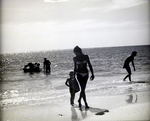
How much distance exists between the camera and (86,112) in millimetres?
5711

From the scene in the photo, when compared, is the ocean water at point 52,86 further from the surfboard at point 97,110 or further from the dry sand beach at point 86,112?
the surfboard at point 97,110

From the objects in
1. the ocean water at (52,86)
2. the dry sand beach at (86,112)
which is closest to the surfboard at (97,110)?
the dry sand beach at (86,112)

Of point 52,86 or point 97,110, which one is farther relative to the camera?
point 52,86

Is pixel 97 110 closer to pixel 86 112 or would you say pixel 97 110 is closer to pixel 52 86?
pixel 86 112

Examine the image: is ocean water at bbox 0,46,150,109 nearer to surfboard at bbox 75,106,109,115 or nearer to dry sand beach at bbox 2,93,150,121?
dry sand beach at bbox 2,93,150,121

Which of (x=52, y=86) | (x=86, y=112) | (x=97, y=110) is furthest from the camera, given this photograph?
(x=52, y=86)

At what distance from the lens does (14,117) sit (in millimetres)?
5680

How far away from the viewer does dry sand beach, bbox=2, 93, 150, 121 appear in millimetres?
5094

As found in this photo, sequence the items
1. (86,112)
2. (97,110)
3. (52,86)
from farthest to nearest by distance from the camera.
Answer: (52,86)
(97,110)
(86,112)

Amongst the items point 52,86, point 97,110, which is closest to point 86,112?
point 97,110

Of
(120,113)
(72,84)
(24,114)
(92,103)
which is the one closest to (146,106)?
(120,113)

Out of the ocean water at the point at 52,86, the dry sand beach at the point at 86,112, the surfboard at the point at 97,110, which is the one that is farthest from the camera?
the ocean water at the point at 52,86

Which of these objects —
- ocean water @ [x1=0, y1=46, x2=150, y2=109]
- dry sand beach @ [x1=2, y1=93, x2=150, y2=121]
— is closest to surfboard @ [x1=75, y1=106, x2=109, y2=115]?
dry sand beach @ [x1=2, y1=93, x2=150, y2=121]

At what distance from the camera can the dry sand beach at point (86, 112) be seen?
509 centimetres
